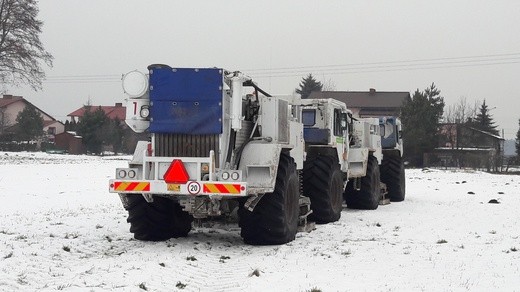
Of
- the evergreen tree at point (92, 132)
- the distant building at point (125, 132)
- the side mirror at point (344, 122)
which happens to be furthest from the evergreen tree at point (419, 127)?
the side mirror at point (344, 122)

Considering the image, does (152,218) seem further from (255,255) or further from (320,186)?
(320,186)

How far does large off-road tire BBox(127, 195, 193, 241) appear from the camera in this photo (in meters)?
10.9

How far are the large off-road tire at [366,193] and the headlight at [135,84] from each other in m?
9.71

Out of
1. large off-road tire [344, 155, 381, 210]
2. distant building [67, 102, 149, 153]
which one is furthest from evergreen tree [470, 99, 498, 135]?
large off-road tire [344, 155, 381, 210]

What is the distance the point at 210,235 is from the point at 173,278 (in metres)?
4.20

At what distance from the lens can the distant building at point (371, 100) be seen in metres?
86.0

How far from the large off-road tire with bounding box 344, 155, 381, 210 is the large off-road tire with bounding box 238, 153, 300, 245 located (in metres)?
7.89

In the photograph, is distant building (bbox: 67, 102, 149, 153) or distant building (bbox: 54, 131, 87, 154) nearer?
distant building (bbox: 67, 102, 149, 153)

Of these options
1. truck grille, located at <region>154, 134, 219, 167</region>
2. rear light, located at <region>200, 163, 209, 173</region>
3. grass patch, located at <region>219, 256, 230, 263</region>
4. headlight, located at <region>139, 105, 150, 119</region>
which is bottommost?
grass patch, located at <region>219, 256, 230, 263</region>

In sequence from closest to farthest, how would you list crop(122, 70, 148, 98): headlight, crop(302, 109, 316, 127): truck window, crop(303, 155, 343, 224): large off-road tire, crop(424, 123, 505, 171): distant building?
1. crop(122, 70, 148, 98): headlight
2. crop(303, 155, 343, 224): large off-road tire
3. crop(302, 109, 316, 127): truck window
4. crop(424, 123, 505, 171): distant building

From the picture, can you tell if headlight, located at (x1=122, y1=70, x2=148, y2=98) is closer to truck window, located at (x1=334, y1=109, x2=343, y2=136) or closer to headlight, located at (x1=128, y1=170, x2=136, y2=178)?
headlight, located at (x1=128, y1=170, x2=136, y2=178)

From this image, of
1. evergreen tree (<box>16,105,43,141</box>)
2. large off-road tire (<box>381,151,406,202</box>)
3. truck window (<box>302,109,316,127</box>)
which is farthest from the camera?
evergreen tree (<box>16,105,43,141</box>)

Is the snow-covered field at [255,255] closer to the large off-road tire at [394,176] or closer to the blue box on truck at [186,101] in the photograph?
the blue box on truck at [186,101]

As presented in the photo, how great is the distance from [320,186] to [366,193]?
A: 4519mm
